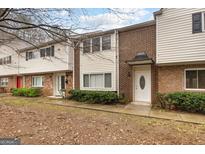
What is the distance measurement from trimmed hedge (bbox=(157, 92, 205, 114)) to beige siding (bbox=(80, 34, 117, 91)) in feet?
12.3

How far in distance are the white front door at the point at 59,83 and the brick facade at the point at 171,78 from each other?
9.42 metres

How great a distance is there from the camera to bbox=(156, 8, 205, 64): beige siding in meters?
9.34

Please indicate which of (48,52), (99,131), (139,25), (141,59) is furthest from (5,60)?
(99,131)

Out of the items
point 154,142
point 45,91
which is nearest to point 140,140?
point 154,142

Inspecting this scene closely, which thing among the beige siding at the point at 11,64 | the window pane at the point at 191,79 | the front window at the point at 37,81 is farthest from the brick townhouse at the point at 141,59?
the beige siding at the point at 11,64

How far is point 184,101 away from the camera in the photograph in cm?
916

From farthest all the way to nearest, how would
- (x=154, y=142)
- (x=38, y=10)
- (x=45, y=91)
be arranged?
(x=45, y=91) < (x=38, y=10) < (x=154, y=142)

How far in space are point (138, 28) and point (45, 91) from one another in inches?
452

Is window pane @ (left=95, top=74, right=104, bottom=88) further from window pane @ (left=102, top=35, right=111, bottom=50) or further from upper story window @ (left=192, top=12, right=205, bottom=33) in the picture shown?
upper story window @ (left=192, top=12, right=205, bottom=33)

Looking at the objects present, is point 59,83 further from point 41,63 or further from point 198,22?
point 198,22

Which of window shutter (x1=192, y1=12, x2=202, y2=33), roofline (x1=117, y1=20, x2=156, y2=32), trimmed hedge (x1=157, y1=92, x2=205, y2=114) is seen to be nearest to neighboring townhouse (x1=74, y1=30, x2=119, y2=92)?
roofline (x1=117, y1=20, x2=156, y2=32)

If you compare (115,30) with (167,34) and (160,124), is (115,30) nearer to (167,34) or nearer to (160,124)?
(167,34)

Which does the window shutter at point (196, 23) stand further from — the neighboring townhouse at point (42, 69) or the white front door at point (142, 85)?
the neighboring townhouse at point (42, 69)

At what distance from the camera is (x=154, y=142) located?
4941 millimetres
